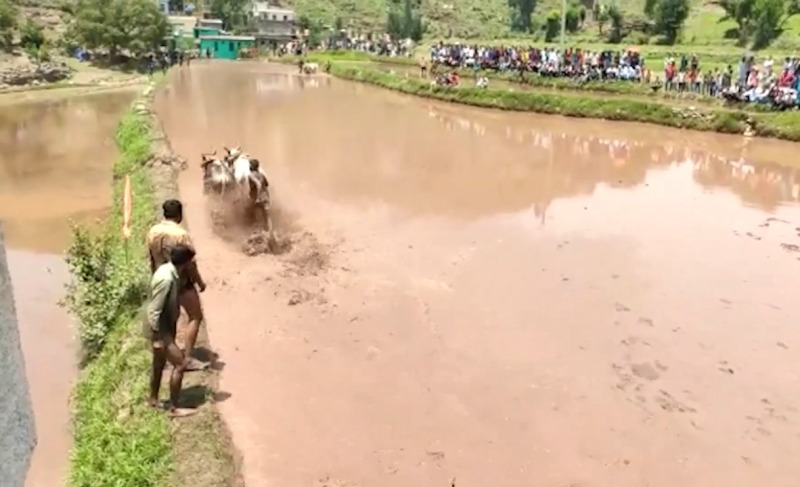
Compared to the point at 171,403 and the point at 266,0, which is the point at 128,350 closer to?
the point at 171,403

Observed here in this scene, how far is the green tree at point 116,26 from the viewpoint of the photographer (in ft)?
172

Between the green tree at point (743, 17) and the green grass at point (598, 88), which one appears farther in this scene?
the green tree at point (743, 17)

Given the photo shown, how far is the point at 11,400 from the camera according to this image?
60.8 inches

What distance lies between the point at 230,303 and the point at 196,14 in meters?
83.0

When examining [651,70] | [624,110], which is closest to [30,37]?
[651,70]

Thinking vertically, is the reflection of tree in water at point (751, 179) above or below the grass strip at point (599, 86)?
below

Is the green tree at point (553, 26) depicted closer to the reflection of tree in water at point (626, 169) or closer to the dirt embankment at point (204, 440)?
the reflection of tree in water at point (626, 169)

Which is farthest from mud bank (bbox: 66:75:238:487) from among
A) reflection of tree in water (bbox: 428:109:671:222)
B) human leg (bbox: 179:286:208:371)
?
reflection of tree in water (bbox: 428:109:671:222)

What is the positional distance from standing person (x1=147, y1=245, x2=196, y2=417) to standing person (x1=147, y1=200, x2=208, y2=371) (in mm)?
106

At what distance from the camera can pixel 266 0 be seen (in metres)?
90.4

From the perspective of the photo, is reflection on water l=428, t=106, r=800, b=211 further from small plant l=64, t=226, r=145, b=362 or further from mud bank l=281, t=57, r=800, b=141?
small plant l=64, t=226, r=145, b=362

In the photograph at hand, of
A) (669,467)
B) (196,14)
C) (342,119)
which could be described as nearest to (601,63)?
(342,119)

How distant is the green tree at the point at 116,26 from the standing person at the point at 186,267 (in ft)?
167

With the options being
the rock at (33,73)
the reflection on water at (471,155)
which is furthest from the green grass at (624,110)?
the rock at (33,73)
